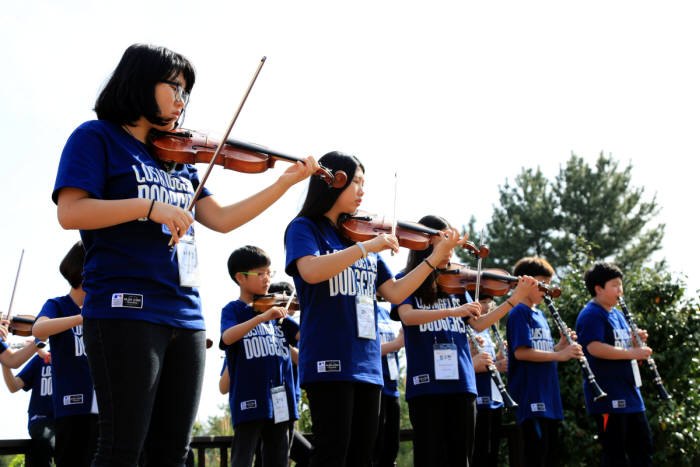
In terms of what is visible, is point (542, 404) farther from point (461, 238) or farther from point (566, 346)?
point (461, 238)

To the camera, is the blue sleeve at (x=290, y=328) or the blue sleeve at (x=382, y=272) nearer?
the blue sleeve at (x=382, y=272)

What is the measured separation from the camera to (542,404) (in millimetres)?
5719

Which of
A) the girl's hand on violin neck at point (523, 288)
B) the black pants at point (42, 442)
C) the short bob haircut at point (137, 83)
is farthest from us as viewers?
the girl's hand on violin neck at point (523, 288)

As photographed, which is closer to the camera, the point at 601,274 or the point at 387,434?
the point at 387,434

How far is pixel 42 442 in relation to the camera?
5105mm

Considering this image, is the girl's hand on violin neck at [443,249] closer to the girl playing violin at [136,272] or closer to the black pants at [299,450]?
the girl playing violin at [136,272]

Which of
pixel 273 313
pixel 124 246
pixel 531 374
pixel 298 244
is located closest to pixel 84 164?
pixel 124 246

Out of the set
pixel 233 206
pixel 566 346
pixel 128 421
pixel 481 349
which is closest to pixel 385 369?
pixel 481 349

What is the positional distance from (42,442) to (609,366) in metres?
4.72

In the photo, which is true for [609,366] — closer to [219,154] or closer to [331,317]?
[331,317]

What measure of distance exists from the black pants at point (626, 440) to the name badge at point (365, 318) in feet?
11.6

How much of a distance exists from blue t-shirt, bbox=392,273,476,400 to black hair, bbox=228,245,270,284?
1.10 meters

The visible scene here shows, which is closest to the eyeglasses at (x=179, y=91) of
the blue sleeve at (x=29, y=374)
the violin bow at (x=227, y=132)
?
the violin bow at (x=227, y=132)

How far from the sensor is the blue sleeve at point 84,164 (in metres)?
2.09
